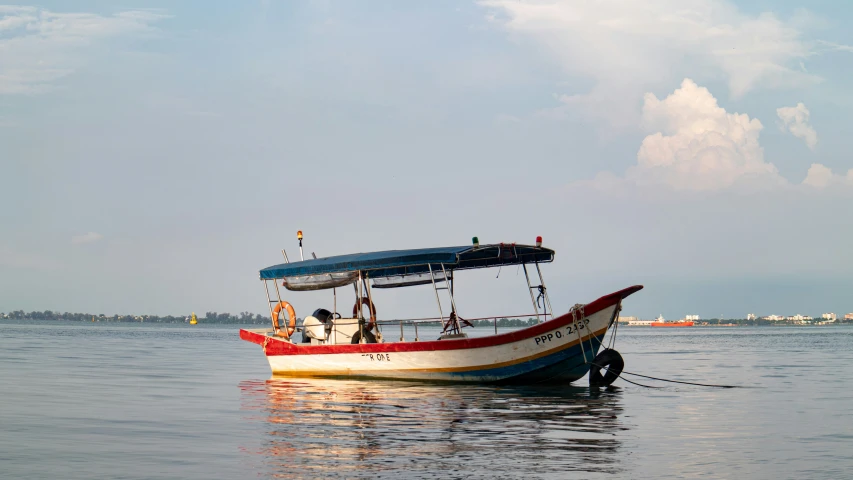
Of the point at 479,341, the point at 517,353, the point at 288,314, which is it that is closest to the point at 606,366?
the point at 517,353

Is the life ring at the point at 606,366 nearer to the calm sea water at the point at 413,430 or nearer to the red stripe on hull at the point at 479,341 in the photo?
the calm sea water at the point at 413,430

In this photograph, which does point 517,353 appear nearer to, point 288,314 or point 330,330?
point 330,330

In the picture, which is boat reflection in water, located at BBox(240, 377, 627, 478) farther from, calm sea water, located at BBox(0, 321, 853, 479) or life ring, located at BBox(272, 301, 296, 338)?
life ring, located at BBox(272, 301, 296, 338)

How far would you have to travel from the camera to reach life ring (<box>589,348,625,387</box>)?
2098 cm

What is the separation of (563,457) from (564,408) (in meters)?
5.88

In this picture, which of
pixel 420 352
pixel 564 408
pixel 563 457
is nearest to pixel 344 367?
pixel 420 352

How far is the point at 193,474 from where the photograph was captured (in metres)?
9.95

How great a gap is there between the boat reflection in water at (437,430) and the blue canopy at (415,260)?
321 centimetres

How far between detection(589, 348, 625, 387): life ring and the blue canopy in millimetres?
3290

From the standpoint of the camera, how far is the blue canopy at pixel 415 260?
21.4m

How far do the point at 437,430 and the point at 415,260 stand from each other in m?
8.47

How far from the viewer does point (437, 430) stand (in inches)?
531

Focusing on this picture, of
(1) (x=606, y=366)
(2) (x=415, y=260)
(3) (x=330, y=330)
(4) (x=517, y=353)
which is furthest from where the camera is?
A: (3) (x=330, y=330)

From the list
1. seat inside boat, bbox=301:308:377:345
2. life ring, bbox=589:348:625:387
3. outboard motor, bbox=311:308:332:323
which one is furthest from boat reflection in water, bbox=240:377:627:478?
outboard motor, bbox=311:308:332:323
